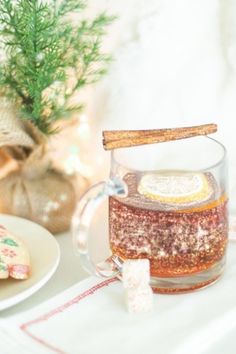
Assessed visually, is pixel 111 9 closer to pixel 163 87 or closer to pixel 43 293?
pixel 163 87

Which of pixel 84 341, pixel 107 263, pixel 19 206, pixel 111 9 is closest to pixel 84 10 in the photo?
pixel 111 9

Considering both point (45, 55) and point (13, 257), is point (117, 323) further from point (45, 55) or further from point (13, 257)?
point (45, 55)

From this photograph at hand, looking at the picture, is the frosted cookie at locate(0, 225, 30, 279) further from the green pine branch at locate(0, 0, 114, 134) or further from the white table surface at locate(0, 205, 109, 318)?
the green pine branch at locate(0, 0, 114, 134)

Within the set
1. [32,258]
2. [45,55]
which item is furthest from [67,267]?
[45,55]

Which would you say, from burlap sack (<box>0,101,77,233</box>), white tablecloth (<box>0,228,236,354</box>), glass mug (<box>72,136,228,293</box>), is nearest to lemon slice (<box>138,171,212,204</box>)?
glass mug (<box>72,136,228,293</box>)

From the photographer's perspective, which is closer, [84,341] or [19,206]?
[84,341]

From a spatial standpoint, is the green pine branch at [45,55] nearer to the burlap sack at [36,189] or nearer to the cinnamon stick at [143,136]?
the burlap sack at [36,189]
